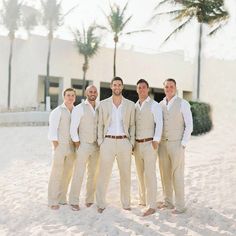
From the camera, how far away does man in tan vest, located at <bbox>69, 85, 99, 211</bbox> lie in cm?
728

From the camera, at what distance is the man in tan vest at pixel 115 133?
7.11m

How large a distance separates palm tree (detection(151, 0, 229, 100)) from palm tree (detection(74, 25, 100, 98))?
5.01 meters

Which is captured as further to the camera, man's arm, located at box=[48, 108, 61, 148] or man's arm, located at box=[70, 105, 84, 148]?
man's arm, located at box=[48, 108, 61, 148]

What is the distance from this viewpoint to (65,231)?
6480 mm

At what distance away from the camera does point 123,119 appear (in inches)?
280

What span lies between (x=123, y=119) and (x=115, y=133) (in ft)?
0.76

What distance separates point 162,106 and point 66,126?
1473mm

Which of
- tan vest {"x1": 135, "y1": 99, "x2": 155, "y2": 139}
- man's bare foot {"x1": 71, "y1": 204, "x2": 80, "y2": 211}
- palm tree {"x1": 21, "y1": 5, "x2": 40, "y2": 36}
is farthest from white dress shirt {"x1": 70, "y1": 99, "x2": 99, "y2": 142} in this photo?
palm tree {"x1": 21, "y1": 5, "x2": 40, "y2": 36}

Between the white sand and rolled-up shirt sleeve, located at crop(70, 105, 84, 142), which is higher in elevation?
rolled-up shirt sleeve, located at crop(70, 105, 84, 142)

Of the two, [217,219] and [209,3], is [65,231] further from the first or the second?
[209,3]

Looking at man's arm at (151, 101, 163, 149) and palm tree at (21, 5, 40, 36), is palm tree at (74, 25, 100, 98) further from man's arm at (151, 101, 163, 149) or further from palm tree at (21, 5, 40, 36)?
man's arm at (151, 101, 163, 149)

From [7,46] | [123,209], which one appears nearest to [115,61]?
[7,46]

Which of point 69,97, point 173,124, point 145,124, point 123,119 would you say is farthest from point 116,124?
point 69,97

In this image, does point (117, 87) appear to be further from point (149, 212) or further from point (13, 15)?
point (13, 15)
